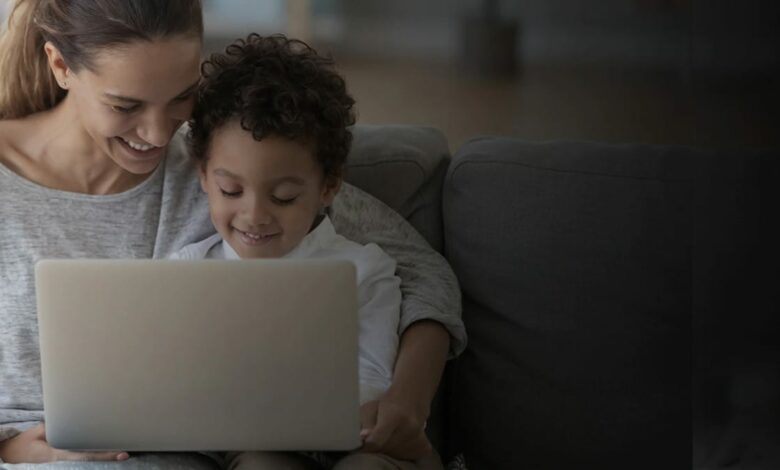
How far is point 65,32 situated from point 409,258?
61 cm

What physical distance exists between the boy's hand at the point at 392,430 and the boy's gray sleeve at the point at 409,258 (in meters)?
0.17

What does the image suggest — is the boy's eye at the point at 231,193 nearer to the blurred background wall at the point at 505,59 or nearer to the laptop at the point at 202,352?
the laptop at the point at 202,352

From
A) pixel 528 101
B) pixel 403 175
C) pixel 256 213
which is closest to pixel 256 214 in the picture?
pixel 256 213

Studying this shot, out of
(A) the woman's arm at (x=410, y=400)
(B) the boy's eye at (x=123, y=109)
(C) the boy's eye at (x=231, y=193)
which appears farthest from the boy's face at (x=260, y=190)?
(A) the woman's arm at (x=410, y=400)

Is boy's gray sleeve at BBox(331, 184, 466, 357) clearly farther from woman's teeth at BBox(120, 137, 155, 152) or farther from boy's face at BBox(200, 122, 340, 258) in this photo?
woman's teeth at BBox(120, 137, 155, 152)

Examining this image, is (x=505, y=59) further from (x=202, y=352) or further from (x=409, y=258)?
(x=202, y=352)

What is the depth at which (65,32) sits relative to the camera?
5.40 feet

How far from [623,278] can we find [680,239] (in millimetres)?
107

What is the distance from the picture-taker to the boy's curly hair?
1.60 meters

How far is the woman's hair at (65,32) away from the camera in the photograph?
161 centimetres

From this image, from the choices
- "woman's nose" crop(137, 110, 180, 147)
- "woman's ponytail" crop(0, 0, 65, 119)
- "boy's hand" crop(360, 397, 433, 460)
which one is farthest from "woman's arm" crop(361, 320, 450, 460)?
"woman's ponytail" crop(0, 0, 65, 119)

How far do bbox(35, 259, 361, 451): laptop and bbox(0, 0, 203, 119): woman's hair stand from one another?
45 cm

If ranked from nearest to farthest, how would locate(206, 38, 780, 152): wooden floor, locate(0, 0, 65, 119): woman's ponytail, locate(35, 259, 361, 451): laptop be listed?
1. locate(35, 259, 361, 451): laptop
2. locate(0, 0, 65, 119): woman's ponytail
3. locate(206, 38, 780, 152): wooden floor

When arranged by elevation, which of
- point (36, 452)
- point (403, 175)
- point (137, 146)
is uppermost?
point (137, 146)
